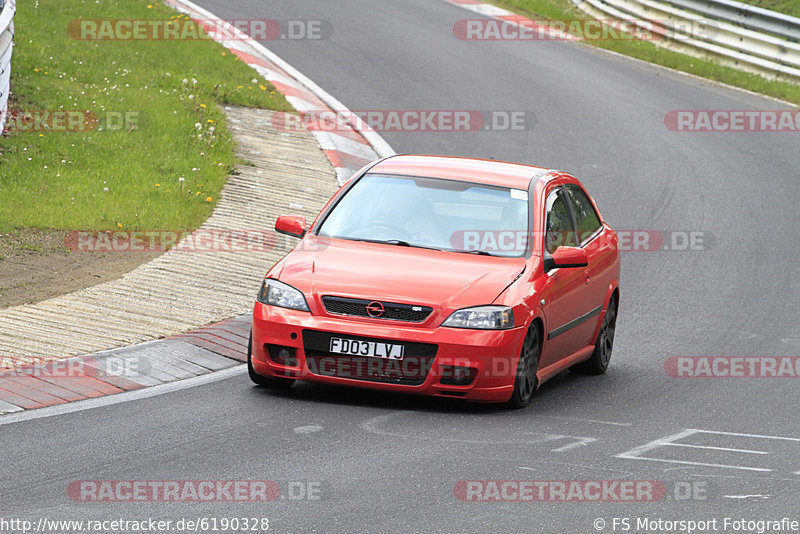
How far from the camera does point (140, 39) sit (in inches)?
824

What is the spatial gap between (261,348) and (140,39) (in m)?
13.5

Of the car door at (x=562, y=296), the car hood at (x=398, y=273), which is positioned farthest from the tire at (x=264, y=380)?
the car door at (x=562, y=296)

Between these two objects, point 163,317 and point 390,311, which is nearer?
point 390,311

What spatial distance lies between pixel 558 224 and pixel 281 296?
237 cm

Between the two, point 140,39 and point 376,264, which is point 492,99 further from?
point 376,264

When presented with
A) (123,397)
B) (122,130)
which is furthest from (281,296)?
(122,130)

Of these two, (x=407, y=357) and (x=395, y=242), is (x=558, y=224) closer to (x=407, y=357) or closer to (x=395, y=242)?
(x=395, y=242)

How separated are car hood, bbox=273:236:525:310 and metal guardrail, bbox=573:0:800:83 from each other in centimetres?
1675

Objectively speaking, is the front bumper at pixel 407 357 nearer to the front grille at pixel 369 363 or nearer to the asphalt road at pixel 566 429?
the front grille at pixel 369 363

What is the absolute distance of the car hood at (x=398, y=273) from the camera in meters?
8.31

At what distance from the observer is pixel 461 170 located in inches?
385

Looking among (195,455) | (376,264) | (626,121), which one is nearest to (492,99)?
(626,121)

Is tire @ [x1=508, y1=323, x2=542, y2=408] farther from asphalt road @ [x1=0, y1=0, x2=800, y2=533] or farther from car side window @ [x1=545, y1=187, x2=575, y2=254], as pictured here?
car side window @ [x1=545, y1=187, x2=575, y2=254]

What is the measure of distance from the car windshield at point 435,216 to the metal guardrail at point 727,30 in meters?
16.0
